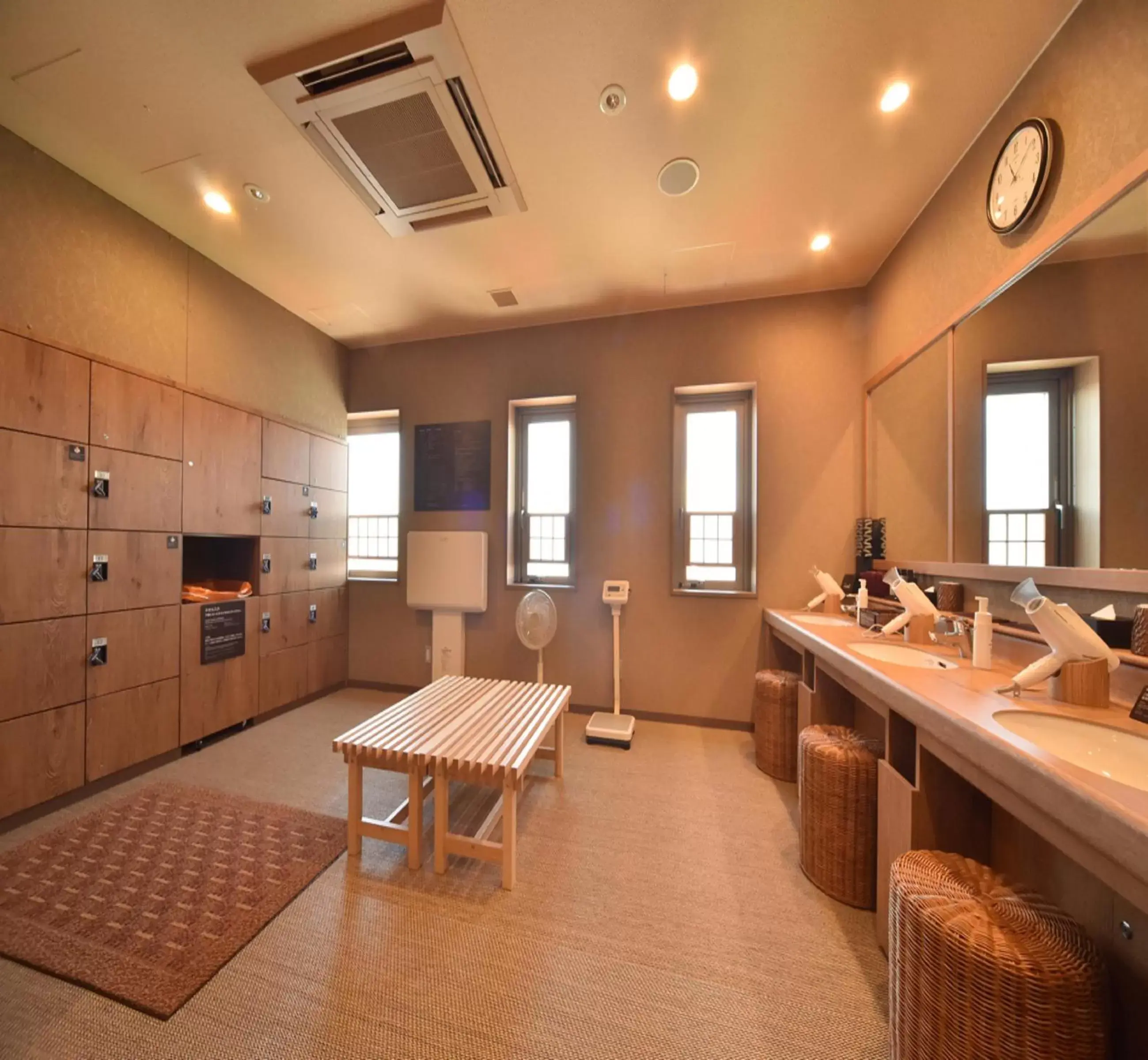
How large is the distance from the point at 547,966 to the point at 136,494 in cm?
315

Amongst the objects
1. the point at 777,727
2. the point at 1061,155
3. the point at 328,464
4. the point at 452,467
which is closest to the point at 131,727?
the point at 328,464

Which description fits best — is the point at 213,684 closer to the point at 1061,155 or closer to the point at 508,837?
the point at 508,837

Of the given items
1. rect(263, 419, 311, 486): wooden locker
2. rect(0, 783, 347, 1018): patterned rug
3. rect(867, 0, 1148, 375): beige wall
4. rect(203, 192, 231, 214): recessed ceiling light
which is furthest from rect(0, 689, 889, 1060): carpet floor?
rect(203, 192, 231, 214): recessed ceiling light

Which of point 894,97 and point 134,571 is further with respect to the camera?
point 134,571

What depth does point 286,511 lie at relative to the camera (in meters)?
3.36

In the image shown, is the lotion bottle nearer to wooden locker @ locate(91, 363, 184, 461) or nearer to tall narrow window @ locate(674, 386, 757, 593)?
tall narrow window @ locate(674, 386, 757, 593)

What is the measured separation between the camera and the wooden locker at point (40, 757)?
193cm

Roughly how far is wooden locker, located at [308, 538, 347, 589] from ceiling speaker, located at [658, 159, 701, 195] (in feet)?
11.9

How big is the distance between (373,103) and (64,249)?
194 centimetres

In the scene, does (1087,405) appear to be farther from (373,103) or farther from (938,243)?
(373,103)

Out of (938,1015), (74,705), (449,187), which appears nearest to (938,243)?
(449,187)

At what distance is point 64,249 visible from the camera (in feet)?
7.22

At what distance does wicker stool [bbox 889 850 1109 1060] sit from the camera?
80 centimetres

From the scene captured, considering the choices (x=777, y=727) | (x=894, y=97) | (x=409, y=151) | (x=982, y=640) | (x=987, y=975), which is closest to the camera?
(x=987, y=975)
